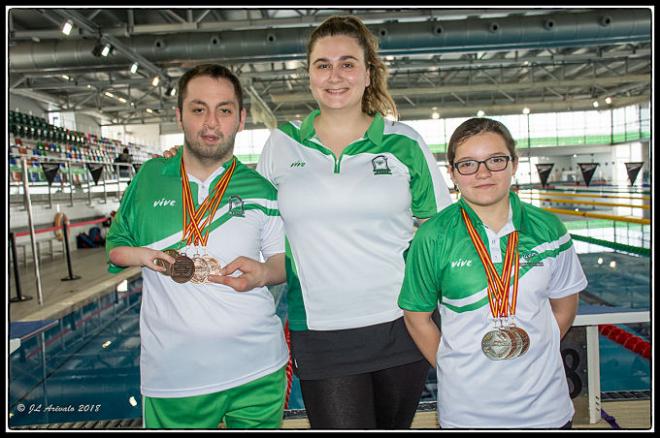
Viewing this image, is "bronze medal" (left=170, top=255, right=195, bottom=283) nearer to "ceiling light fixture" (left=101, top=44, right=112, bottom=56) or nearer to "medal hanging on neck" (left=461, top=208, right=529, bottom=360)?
"medal hanging on neck" (left=461, top=208, right=529, bottom=360)

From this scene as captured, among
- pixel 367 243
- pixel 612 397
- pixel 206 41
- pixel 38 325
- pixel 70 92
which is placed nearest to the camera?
pixel 367 243

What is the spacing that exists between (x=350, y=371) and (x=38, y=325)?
267 centimetres

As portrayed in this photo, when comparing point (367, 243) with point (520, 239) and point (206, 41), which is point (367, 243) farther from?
point (206, 41)

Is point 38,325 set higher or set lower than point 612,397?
higher

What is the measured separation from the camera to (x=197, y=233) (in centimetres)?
165

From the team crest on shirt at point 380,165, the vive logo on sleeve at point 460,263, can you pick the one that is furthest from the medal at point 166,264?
the vive logo on sleeve at point 460,263

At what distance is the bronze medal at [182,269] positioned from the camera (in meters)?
1.59

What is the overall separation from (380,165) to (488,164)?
346mm

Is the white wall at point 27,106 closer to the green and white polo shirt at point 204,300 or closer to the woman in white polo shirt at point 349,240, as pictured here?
the green and white polo shirt at point 204,300

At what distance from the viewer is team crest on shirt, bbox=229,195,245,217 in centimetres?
170

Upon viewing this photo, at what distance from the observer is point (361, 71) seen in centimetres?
174

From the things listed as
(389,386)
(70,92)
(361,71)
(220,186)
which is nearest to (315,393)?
(389,386)

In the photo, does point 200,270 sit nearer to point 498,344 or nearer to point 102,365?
point 498,344

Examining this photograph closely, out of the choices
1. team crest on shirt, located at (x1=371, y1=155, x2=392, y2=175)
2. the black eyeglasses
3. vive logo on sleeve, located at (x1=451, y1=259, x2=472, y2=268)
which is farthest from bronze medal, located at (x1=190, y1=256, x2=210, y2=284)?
the black eyeglasses
